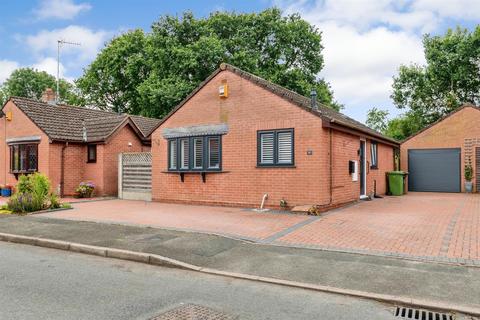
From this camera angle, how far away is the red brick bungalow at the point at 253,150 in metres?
12.6

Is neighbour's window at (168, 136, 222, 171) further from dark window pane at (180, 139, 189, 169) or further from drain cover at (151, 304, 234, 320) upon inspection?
drain cover at (151, 304, 234, 320)

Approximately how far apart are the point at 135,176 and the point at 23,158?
6.90m

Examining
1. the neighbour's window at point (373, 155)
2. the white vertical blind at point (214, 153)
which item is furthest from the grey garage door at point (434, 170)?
the white vertical blind at point (214, 153)

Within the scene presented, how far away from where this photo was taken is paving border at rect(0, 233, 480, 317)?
461 cm

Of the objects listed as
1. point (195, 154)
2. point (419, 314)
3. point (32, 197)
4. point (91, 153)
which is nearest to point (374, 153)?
point (195, 154)

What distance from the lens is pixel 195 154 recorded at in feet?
50.0

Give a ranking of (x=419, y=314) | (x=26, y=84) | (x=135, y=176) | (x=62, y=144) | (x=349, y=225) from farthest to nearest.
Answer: (x=26, y=84), (x=62, y=144), (x=135, y=176), (x=349, y=225), (x=419, y=314)

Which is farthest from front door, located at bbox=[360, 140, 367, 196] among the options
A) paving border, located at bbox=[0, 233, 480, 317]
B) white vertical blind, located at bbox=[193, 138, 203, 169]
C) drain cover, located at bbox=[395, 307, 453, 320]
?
drain cover, located at bbox=[395, 307, 453, 320]

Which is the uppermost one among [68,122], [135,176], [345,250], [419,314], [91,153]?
[68,122]

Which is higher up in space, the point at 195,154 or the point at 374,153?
the point at 374,153

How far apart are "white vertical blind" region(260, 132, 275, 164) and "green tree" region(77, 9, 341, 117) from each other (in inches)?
623

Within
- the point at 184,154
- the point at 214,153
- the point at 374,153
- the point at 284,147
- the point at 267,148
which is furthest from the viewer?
the point at 374,153

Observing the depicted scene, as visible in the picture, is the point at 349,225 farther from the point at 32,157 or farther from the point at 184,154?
the point at 32,157

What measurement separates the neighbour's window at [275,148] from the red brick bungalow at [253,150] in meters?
0.03
